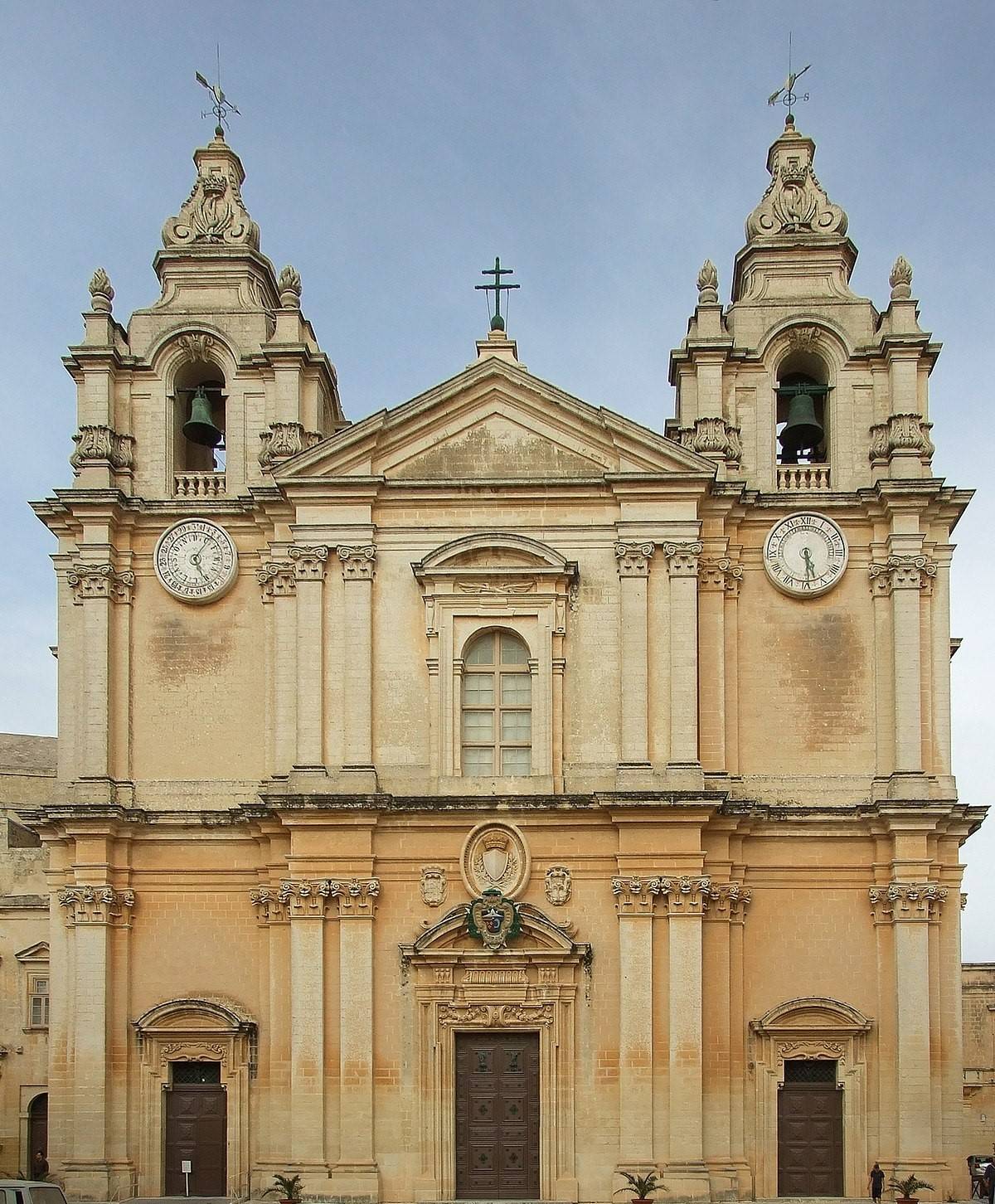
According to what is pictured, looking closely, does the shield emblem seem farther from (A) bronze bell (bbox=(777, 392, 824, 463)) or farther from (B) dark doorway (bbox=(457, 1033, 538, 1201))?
(A) bronze bell (bbox=(777, 392, 824, 463))

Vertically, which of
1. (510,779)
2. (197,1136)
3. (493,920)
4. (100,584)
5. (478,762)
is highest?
(100,584)

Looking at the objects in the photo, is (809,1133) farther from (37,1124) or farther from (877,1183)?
(37,1124)

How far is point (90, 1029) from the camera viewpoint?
27.6m

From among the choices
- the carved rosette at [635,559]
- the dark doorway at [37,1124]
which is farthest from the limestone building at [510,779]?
the dark doorway at [37,1124]

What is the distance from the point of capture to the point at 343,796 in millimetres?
26969

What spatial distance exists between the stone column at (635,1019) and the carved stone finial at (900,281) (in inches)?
443

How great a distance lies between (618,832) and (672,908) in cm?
150

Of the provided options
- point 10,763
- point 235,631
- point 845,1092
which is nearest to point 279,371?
point 235,631

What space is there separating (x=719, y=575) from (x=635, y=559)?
1.61 m

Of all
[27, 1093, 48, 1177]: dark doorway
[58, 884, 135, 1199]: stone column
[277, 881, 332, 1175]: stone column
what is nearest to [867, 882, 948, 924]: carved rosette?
[277, 881, 332, 1175]: stone column

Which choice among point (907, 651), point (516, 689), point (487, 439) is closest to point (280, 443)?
point (487, 439)

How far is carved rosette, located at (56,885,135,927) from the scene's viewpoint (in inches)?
1101

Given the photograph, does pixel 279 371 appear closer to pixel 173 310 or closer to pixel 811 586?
pixel 173 310

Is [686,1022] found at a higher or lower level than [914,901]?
lower
